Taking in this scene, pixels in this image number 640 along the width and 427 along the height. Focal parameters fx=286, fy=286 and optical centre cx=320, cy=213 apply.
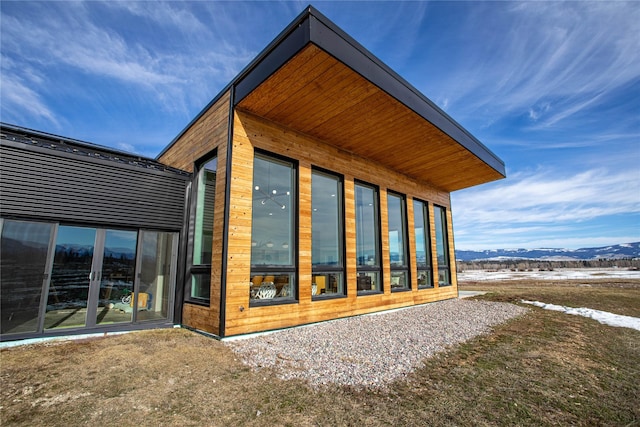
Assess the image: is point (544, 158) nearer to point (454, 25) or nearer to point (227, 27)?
point (454, 25)

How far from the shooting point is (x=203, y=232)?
5578mm

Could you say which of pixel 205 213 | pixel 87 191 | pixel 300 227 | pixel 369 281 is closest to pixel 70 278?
pixel 87 191

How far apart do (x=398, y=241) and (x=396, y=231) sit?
298 mm

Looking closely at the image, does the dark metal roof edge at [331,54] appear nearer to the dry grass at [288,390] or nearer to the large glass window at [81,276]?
the large glass window at [81,276]

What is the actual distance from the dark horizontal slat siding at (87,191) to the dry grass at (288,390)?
203 centimetres

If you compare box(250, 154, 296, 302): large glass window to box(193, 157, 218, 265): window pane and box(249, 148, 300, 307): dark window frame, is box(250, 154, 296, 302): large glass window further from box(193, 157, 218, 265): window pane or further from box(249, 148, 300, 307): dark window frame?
box(193, 157, 218, 265): window pane

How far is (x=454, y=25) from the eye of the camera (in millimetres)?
7207

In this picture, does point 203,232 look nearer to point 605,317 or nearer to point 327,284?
point 327,284

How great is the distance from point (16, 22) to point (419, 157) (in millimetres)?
10467

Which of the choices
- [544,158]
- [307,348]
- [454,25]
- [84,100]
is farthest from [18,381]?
[544,158]

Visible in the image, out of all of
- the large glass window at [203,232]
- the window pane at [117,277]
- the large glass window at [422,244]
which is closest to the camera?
the window pane at [117,277]

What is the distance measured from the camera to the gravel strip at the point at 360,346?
10.3 ft

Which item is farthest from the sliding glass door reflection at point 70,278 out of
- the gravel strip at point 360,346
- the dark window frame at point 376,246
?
the dark window frame at point 376,246

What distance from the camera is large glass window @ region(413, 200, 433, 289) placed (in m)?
9.07
